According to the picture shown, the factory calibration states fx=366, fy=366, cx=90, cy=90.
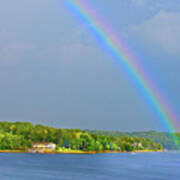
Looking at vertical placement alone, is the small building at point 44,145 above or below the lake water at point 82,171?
above

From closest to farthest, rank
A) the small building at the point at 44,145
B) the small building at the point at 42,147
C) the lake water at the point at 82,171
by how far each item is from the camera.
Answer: the lake water at the point at 82,171
the small building at the point at 42,147
the small building at the point at 44,145

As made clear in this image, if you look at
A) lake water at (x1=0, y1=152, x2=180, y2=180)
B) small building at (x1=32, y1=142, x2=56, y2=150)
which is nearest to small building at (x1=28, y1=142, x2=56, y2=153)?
small building at (x1=32, y1=142, x2=56, y2=150)

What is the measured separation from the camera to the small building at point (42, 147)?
18571 cm

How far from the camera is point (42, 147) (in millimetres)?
187375

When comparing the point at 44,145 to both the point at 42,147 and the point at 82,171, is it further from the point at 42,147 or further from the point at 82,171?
the point at 82,171

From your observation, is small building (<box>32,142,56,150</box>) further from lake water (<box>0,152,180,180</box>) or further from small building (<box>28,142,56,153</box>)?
lake water (<box>0,152,180,180</box>)

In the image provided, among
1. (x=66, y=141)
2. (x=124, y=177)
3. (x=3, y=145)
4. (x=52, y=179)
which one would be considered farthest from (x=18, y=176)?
(x=66, y=141)

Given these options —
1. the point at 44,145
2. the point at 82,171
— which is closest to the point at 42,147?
the point at 44,145

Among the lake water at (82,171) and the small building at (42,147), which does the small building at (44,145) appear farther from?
the lake water at (82,171)

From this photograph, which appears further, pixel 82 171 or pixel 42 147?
pixel 42 147

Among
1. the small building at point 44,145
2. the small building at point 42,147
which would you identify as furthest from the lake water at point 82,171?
the small building at point 44,145

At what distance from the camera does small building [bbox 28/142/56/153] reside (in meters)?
186

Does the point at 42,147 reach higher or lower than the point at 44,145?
lower

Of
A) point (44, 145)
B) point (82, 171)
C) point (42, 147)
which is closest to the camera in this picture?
point (82, 171)
